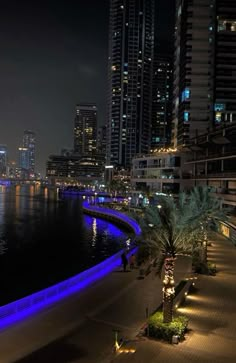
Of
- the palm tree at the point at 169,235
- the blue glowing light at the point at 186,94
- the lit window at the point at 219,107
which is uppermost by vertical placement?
the blue glowing light at the point at 186,94

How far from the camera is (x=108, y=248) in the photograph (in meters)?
56.5

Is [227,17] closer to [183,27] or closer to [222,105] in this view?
[183,27]

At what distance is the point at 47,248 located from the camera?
186 ft

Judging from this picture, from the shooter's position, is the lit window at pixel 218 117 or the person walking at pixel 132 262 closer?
the person walking at pixel 132 262

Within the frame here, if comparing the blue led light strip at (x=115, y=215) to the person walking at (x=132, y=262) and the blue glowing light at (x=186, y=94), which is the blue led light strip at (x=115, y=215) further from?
the blue glowing light at (x=186, y=94)

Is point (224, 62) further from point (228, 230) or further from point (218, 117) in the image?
point (228, 230)

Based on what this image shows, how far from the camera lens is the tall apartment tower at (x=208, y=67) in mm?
128500

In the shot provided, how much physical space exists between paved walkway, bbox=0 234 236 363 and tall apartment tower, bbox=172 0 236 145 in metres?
108

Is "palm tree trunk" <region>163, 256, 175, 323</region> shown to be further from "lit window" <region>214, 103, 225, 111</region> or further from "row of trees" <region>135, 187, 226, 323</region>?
"lit window" <region>214, 103, 225, 111</region>

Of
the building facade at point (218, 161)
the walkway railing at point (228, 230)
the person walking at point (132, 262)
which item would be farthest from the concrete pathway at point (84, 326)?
the building facade at point (218, 161)

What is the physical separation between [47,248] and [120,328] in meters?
39.7

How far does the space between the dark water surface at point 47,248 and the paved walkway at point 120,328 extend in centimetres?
1135

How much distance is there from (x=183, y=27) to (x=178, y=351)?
13583 cm

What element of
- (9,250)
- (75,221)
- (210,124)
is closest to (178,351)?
(9,250)
